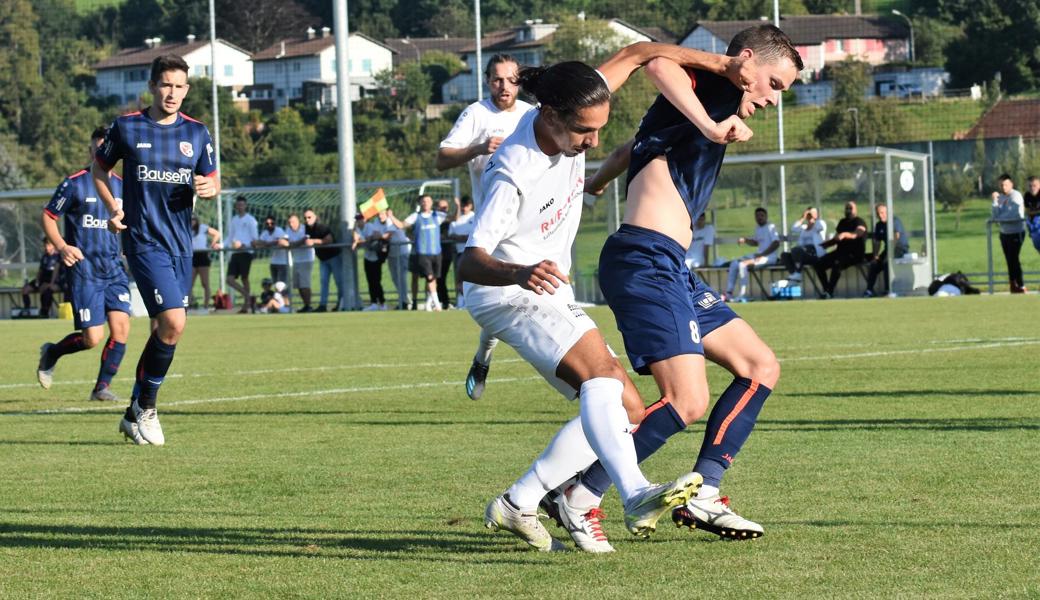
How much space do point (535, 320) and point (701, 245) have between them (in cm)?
2386

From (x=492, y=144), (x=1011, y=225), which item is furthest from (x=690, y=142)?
(x=1011, y=225)

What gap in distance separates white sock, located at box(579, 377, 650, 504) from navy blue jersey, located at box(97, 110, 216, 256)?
178 inches

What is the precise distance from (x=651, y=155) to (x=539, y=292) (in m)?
0.88

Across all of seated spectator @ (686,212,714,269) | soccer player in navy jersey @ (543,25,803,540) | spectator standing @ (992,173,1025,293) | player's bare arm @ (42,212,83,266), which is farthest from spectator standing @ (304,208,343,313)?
soccer player in navy jersey @ (543,25,803,540)

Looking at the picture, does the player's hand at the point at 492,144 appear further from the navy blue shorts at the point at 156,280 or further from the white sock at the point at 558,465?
the white sock at the point at 558,465

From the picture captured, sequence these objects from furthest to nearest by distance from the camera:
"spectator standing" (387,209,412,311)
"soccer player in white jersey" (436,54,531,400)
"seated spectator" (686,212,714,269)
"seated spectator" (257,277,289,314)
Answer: "seated spectator" (257,277,289,314) → "seated spectator" (686,212,714,269) → "spectator standing" (387,209,412,311) → "soccer player in white jersey" (436,54,531,400)

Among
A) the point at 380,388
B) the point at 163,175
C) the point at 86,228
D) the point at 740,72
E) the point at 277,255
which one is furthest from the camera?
the point at 277,255

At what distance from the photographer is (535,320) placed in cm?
526

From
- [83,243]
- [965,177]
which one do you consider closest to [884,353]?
[83,243]

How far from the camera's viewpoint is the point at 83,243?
39.3 feet

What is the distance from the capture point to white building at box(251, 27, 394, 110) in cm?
10638

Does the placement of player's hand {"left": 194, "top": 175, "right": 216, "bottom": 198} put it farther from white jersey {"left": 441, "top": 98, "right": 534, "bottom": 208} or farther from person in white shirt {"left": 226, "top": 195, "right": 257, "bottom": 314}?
person in white shirt {"left": 226, "top": 195, "right": 257, "bottom": 314}

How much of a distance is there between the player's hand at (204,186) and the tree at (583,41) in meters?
73.4

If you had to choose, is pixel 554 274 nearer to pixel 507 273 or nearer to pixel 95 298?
pixel 507 273
